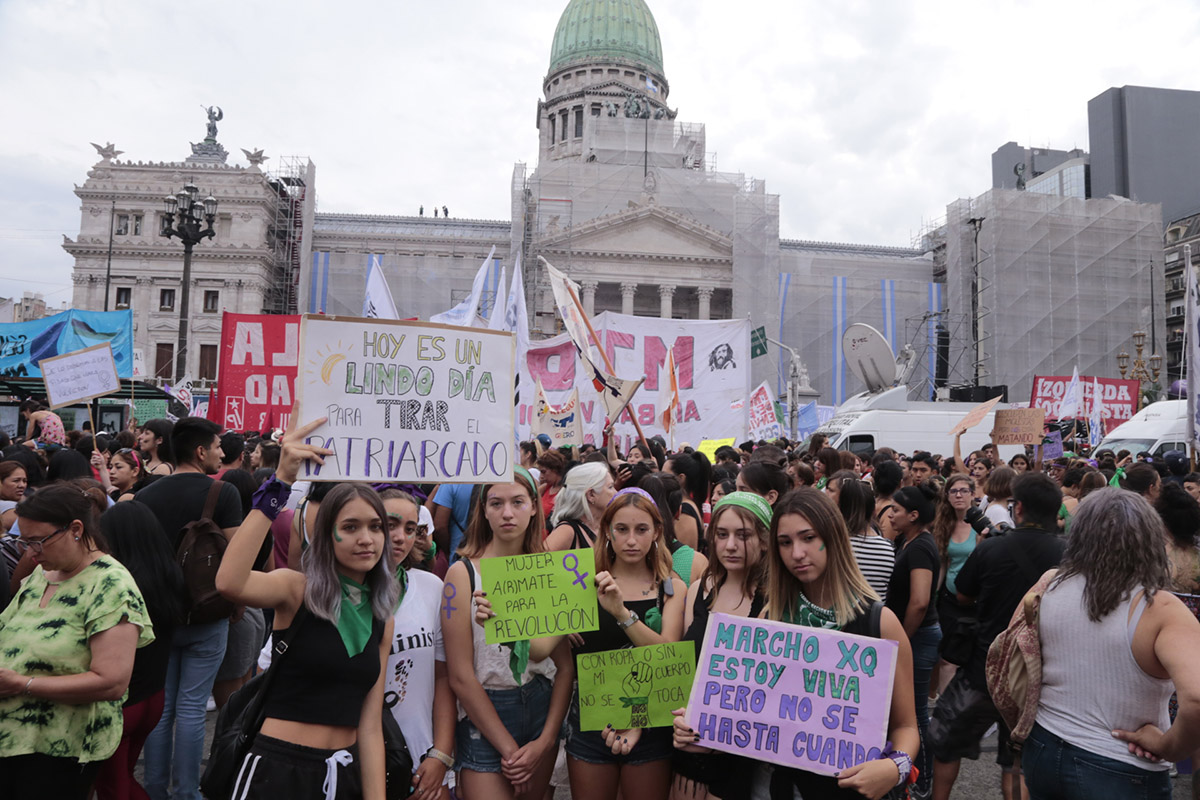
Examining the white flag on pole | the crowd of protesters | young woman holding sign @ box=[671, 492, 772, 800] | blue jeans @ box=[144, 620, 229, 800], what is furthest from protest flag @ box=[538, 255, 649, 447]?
the white flag on pole

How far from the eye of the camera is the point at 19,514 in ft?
9.90

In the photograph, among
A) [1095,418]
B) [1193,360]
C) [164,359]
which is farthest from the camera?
[164,359]

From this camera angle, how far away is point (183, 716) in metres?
4.12

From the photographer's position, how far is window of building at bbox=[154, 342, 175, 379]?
1918 inches

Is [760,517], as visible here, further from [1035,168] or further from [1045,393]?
[1035,168]

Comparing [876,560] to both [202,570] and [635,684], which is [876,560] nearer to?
[635,684]

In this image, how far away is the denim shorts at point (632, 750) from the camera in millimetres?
3100

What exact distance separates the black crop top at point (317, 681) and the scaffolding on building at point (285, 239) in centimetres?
5191

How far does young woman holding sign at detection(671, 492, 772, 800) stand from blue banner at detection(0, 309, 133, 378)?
64.1 ft

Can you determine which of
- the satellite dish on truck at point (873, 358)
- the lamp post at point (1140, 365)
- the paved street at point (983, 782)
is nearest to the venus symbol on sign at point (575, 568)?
the paved street at point (983, 782)

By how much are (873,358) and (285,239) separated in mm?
39383

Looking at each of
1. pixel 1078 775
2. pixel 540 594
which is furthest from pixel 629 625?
pixel 1078 775

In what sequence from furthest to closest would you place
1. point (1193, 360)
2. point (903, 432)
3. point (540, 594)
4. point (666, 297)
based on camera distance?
1. point (666, 297)
2. point (903, 432)
3. point (1193, 360)
4. point (540, 594)

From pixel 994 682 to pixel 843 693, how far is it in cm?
86
